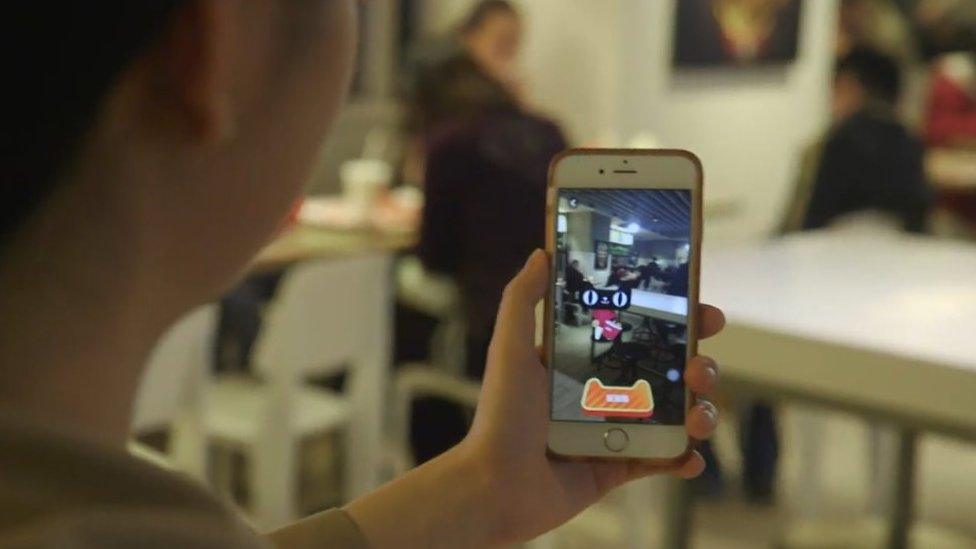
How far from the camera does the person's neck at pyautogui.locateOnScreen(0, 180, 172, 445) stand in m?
0.34

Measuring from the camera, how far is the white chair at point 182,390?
216 cm

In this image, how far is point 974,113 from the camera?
535cm

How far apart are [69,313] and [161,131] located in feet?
0.18

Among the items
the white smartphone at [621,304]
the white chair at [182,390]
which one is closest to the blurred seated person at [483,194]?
the white chair at [182,390]

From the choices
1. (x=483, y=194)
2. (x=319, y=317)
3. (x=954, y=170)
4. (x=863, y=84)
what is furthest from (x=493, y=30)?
(x=954, y=170)

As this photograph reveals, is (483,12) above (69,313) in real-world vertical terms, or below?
above

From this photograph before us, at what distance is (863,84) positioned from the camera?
129 inches

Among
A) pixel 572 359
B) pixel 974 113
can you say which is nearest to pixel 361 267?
pixel 572 359

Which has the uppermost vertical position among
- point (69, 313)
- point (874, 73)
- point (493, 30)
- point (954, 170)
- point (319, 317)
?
point (493, 30)

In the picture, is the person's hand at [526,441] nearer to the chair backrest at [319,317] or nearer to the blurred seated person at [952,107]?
the chair backrest at [319,317]

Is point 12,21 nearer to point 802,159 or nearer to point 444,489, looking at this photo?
point 444,489

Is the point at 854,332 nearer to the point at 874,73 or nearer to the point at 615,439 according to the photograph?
the point at 615,439

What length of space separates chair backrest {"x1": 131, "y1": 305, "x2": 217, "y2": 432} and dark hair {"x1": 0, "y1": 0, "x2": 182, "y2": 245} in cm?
185

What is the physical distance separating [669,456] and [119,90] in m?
0.48
